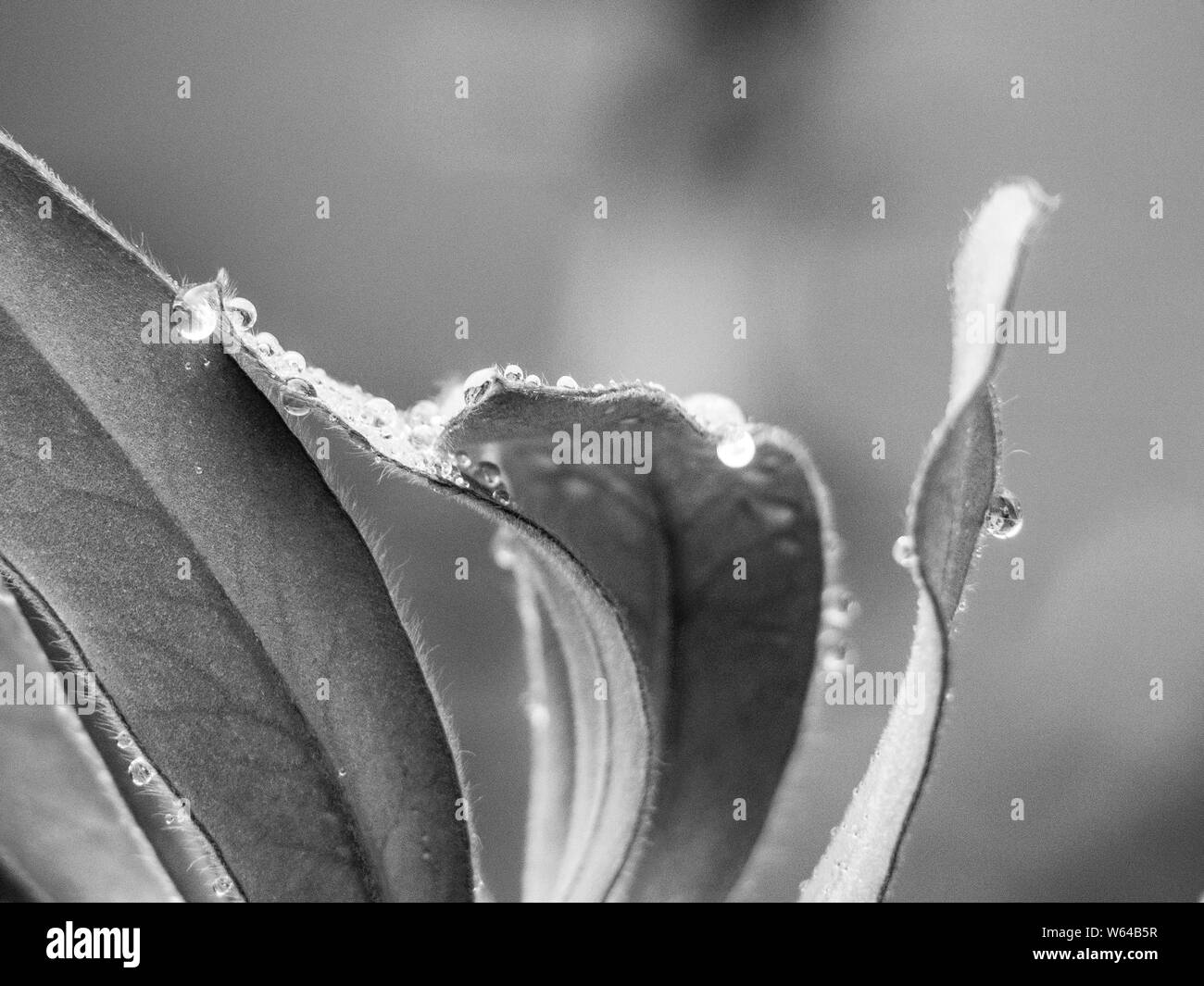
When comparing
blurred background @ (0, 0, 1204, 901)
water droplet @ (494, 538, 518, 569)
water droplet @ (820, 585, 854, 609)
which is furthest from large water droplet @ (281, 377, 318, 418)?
blurred background @ (0, 0, 1204, 901)

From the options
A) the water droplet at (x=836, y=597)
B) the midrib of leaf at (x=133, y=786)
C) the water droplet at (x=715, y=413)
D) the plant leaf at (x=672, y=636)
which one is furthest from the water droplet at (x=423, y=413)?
the water droplet at (x=836, y=597)

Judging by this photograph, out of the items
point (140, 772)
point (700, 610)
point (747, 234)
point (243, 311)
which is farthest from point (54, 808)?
point (747, 234)

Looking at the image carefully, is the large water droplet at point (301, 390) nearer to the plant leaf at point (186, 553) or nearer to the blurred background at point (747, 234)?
the plant leaf at point (186, 553)

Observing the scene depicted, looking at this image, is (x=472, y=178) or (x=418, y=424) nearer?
(x=418, y=424)

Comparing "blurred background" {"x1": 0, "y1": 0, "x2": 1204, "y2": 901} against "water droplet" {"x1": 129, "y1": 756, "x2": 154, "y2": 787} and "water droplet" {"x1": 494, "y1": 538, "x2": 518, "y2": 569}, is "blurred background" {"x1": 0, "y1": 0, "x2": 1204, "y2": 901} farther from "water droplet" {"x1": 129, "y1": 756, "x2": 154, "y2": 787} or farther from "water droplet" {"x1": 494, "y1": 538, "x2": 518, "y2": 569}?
"water droplet" {"x1": 129, "y1": 756, "x2": 154, "y2": 787}

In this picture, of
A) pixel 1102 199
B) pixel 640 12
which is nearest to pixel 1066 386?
pixel 1102 199

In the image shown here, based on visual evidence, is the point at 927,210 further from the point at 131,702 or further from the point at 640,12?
the point at 131,702

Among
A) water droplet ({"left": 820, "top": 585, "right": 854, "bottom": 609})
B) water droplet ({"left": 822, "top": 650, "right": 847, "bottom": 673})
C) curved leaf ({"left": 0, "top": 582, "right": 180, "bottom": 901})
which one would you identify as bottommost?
curved leaf ({"left": 0, "top": 582, "right": 180, "bottom": 901})
